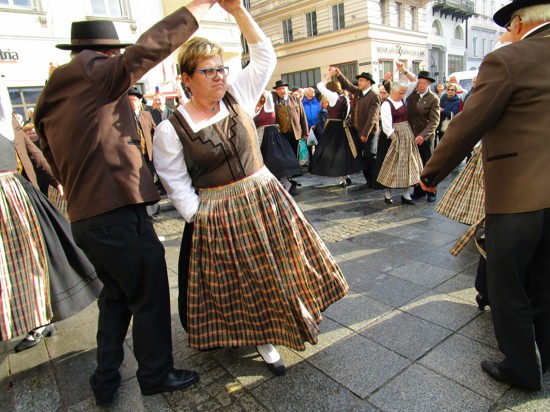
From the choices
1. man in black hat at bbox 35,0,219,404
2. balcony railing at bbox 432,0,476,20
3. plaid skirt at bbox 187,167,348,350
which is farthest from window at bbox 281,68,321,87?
man in black hat at bbox 35,0,219,404

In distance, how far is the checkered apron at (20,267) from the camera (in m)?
2.48

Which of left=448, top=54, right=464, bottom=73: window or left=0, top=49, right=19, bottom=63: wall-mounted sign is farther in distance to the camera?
left=448, top=54, right=464, bottom=73: window

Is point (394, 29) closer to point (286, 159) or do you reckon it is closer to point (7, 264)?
point (286, 159)

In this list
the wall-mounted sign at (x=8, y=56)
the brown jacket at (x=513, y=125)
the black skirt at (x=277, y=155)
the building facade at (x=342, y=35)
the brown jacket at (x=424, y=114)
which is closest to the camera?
the brown jacket at (x=513, y=125)

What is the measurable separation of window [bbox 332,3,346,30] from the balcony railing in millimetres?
10199

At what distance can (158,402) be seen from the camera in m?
2.20

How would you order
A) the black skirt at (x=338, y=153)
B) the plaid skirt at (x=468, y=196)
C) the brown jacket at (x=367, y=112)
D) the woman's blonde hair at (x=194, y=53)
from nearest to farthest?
the woman's blonde hair at (x=194, y=53), the plaid skirt at (x=468, y=196), the brown jacket at (x=367, y=112), the black skirt at (x=338, y=153)

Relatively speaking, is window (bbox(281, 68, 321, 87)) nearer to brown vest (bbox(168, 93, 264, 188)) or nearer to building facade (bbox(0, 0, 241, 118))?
building facade (bbox(0, 0, 241, 118))

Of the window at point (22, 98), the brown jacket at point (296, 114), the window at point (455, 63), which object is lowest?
the brown jacket at point (296, 114)

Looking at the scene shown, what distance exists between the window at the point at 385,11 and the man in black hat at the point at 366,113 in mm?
24050

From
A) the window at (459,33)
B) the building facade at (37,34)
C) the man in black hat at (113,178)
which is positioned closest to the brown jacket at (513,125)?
the man in black hat at (113,178)

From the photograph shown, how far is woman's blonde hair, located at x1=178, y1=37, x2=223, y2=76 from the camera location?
6.88 ft

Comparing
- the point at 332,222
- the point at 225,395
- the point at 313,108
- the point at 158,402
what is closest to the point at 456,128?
→ the point at 225,395

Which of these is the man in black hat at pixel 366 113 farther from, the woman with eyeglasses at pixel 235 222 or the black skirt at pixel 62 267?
the black skirt at pixel 62 267
